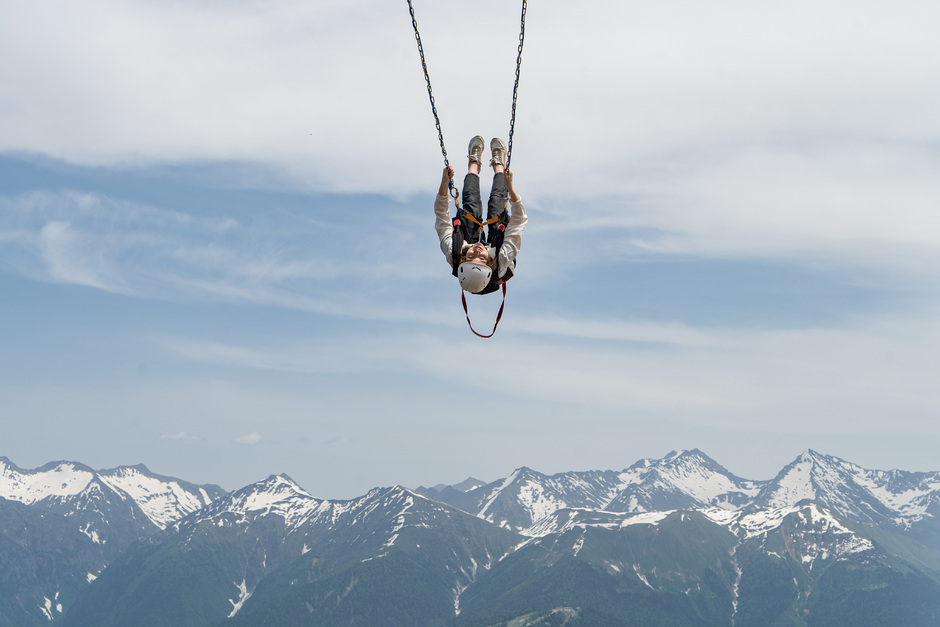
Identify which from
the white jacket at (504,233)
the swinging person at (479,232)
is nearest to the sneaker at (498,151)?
the swinging person at (479,232)

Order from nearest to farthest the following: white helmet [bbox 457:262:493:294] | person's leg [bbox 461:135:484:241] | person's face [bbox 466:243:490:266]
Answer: white helmet [bbox 457:262:493:294], person's face [bbox 466:243:490:266], person's leg [bbox 461:135:484:241]

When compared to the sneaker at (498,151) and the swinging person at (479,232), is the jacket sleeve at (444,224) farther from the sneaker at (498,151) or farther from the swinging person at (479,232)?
the sneaker at (498,151)

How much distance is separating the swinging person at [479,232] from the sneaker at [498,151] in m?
0.04

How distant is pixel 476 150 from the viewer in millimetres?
22469

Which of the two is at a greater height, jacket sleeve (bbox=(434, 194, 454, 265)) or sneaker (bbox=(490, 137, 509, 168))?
sneaker (bbox=(490, 137, 509, 168))

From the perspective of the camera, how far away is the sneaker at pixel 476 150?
22.5 m

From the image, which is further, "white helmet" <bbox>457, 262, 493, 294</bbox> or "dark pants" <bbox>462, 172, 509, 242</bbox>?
"dark pants" <bbox>462, 172, 509, 242</bbox>

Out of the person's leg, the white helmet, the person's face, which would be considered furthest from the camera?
the person's leg

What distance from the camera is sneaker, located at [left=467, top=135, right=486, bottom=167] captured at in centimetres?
Result: 2247

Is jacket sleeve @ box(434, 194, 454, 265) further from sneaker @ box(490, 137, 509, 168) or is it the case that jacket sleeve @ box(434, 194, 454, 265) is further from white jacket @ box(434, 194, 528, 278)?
sneaker @ box(490, 137, 509, 168)

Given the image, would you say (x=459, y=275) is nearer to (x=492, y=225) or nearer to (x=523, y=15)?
(x=492, y=225)

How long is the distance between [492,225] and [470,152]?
82.8 inches

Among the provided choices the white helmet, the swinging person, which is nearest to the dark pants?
the swinging person

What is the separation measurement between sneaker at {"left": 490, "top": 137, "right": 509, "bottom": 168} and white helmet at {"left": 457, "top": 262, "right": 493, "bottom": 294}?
3.12m
